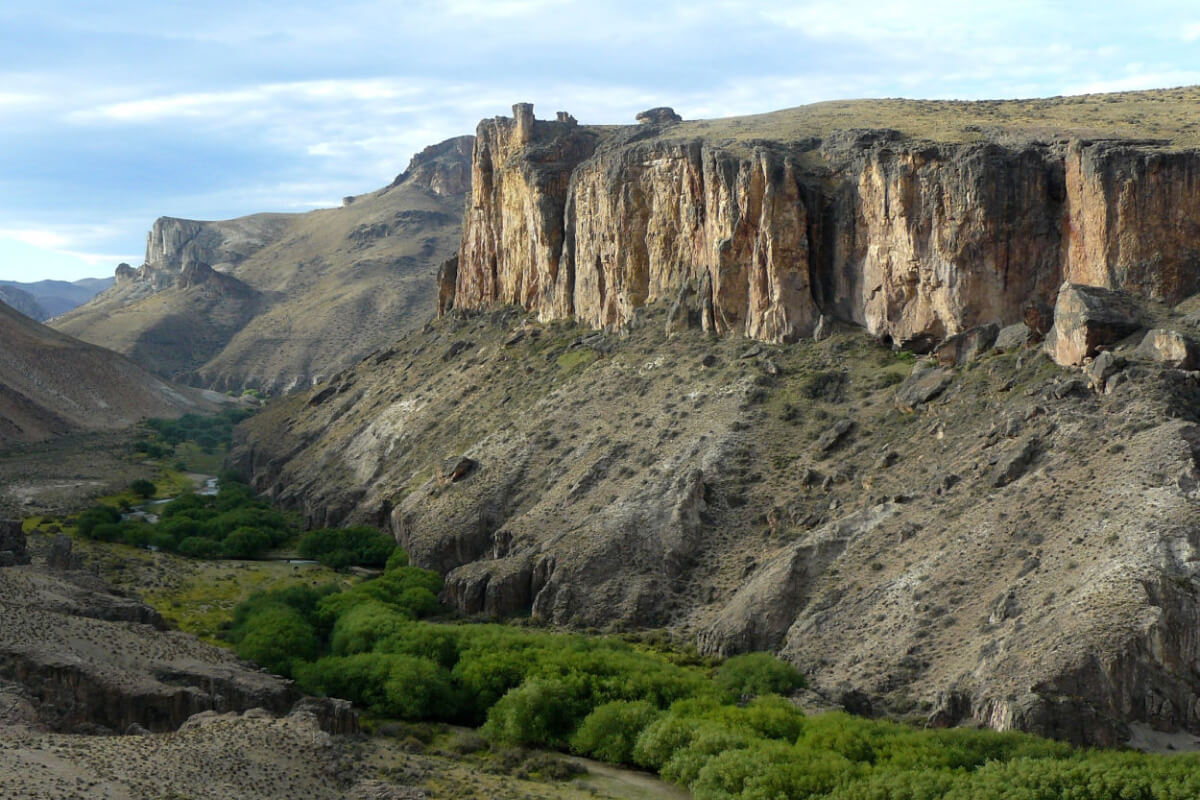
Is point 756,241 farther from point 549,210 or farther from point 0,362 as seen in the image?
point 0,362

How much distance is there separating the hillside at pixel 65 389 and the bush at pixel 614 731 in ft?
354

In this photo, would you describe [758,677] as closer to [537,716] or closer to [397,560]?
[537,716]

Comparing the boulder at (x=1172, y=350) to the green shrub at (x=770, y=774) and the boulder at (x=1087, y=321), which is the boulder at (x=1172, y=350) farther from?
the green shrub at (x=770, y=774)

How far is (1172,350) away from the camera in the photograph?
55.3 meters

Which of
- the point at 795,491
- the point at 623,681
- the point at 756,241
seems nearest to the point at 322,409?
the point at 756,241

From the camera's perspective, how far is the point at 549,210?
10550 centimetres

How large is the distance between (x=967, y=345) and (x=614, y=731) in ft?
97.1

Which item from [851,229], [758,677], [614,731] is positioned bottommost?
[614,731]

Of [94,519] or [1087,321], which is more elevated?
[1087,321]

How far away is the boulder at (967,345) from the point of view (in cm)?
6606

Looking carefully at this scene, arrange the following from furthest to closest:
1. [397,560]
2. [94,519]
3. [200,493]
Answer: [200,493], [94,519], [397,560]

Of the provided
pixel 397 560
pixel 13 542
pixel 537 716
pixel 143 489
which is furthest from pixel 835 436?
pixel 143 489

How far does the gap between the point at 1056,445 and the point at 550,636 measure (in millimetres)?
23814

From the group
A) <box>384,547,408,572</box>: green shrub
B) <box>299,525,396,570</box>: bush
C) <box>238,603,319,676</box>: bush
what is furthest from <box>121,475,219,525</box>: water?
<box>238,603,319,676</box>: bush
